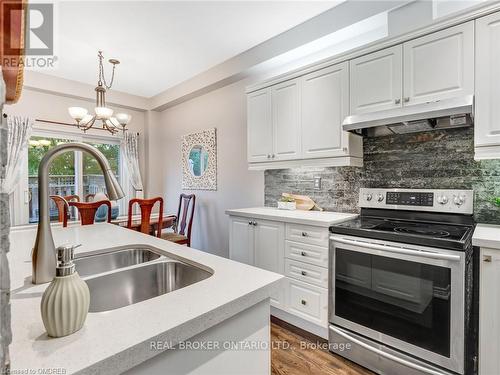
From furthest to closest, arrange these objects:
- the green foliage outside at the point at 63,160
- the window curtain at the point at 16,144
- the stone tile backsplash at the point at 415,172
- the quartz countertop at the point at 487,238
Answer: the green foliage outside at the point at 63,160
the window curtain at the point at 16,144
the stone tile backsplash at the point at 415,172
the quartz countertop at the point at 487,238

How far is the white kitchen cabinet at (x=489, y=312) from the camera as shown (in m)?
1.48

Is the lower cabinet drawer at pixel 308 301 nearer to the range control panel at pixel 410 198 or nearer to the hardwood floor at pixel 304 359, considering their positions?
the hardwood floor at pixel 304 359

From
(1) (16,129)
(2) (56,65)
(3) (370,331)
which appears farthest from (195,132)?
(3) (370,331)

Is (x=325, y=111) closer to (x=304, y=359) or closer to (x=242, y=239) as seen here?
(x=242, y=239)

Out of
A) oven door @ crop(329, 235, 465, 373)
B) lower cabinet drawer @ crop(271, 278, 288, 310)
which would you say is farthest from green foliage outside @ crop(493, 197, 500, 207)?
→ lower cabinet drawer @ crop(271, 278, 288, 310)

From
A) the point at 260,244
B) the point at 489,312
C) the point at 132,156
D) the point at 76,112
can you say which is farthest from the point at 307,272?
the point at 132,156

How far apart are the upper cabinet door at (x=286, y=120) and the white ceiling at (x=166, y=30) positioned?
2.04 ft

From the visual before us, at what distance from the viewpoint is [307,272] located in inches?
86.5

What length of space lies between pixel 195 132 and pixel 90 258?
322 cm

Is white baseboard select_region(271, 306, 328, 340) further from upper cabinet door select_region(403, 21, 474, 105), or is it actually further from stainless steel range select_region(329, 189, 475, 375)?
upper cabinet door select_region(403, 21, 474, 105)

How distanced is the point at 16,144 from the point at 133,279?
3.65m

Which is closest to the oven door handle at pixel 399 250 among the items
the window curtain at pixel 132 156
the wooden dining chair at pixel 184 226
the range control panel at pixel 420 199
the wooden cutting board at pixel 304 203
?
the range control panel at pixel 420 199

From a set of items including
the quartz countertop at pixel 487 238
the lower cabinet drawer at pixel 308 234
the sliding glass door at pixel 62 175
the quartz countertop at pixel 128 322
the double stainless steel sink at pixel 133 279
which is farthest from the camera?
the sliding glass door at pixel 62 175

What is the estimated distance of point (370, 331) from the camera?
1.83 meters
